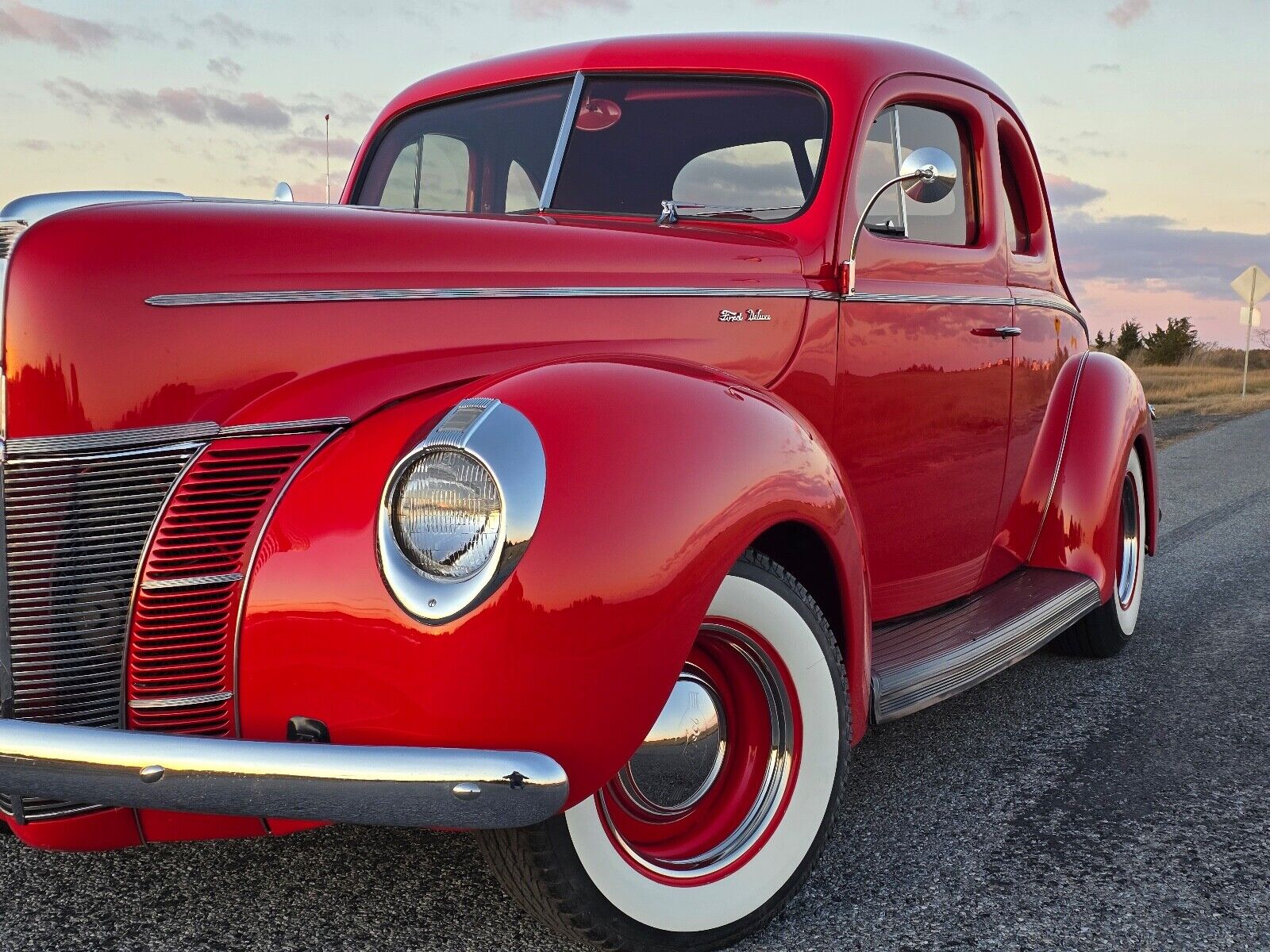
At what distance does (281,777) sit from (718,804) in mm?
917

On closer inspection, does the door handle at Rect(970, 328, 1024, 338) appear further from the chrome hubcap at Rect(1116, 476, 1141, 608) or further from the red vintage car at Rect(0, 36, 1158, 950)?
the chrome hubcap at Rect(1116, 476, 1141, 608)

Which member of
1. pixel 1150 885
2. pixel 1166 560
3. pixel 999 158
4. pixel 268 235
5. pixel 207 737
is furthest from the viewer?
pixel 1166 560

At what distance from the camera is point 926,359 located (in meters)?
3.43

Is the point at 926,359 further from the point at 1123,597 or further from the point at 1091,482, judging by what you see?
the point at 1123,597

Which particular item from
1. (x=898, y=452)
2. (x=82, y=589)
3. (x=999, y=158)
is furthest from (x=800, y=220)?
(x=82, y=589)

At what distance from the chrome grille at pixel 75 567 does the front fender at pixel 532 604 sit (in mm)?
221

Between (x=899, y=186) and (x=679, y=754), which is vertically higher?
(x=899, y=186)

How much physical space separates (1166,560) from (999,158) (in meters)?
3.20

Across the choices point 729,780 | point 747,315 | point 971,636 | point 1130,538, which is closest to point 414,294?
point 747,315

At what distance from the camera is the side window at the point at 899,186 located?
3.35 meters

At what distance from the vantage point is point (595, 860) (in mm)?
2145

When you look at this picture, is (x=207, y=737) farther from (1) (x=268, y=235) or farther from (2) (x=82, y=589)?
(1) (x=268, y=235)

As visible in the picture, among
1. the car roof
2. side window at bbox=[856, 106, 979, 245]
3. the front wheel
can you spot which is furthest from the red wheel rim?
the car roof

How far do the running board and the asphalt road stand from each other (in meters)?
0.29
